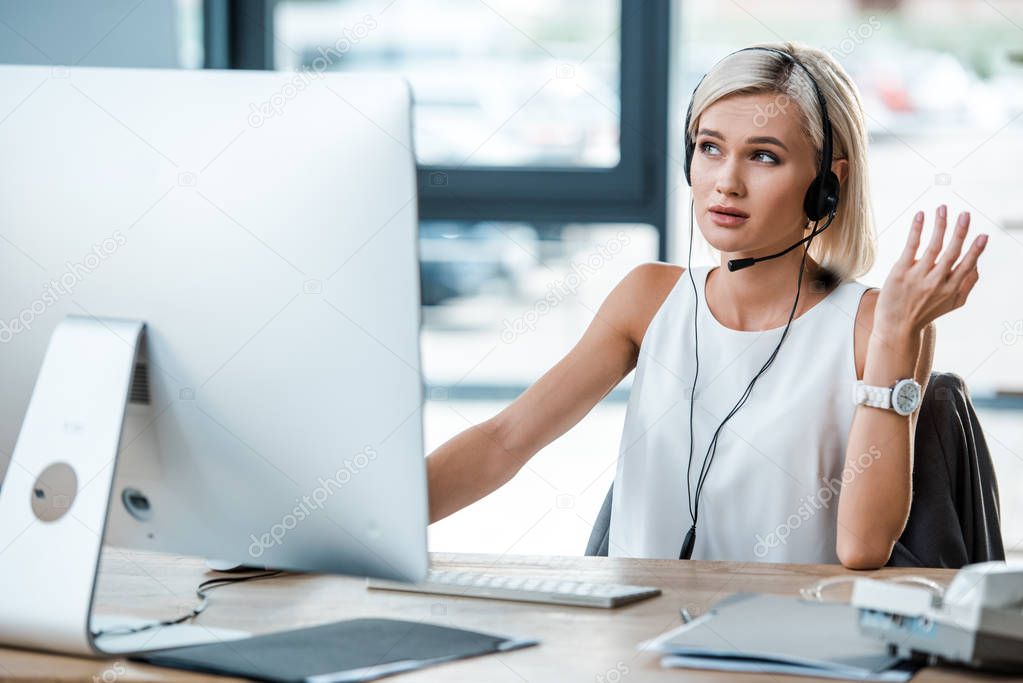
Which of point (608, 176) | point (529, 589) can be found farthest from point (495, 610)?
point (608, 176)

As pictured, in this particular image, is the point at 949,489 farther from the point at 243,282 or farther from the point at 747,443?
the point at 243,282

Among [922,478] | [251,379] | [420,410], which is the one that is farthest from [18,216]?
[922,478]

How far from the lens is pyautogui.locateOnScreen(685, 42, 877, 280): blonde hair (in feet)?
4.89

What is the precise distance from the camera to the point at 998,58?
3.22 m

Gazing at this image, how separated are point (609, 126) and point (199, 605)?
242cm

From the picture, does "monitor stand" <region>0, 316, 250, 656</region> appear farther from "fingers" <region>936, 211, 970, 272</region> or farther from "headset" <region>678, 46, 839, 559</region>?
"fingers" <region>936, 211, 970, 272</region>

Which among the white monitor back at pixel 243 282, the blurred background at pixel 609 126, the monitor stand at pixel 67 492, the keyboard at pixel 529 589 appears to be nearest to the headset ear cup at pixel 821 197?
the keyboard at pixel 529 589

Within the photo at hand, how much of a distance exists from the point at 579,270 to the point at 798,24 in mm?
944

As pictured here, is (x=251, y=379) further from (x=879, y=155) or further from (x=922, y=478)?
(x=879, y=155)

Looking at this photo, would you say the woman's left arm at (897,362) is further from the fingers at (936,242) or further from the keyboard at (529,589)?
the keyboard at (529,589)

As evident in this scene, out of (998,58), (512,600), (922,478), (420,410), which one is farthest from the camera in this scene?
(998,58)

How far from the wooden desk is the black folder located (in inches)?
0.6

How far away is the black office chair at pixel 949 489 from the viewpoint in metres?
1.38

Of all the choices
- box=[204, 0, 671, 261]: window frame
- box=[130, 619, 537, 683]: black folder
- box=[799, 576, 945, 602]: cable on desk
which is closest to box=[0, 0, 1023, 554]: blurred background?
box=[204, 0, 671, 261]: window frame
